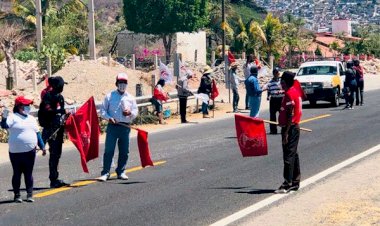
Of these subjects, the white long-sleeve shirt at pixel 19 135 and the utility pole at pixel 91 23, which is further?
the utility pole at pixel 91 23

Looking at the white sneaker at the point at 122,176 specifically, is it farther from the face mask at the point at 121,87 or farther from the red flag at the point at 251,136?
the red flag at the point at 251,136

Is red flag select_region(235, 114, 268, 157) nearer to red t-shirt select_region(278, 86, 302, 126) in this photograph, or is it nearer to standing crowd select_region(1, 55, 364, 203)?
standing crowd select_region(1, 55, 364, 203)

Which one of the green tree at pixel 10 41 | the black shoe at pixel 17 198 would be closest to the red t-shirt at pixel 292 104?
the black shoe at pixel 17 198

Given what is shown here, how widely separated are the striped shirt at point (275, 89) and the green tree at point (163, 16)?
4659cm

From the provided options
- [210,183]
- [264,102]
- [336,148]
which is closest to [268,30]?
[264,102]

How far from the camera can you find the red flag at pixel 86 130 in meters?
13.8

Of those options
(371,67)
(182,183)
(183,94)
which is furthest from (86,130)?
(371,67)

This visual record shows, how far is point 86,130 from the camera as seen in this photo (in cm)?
1403

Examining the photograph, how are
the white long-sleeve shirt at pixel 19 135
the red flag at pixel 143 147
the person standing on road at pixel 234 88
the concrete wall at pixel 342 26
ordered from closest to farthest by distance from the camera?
the white long-sleeve shirt at pixel 19 135 < the red flag at pixel 143 147 < the person standing on road at pixel 234 88 < the concrete wall at pixel 342 26

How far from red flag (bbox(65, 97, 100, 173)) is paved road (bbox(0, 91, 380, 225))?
24.7 inches

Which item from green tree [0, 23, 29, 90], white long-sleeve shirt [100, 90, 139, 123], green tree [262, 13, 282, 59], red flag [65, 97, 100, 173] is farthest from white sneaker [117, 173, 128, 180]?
green tree [262, 13, 282, 59]

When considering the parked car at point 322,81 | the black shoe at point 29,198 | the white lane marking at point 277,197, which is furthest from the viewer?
the parked car at point 322,81

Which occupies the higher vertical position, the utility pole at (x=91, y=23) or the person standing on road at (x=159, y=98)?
the utility pole at (x=91, y=23)

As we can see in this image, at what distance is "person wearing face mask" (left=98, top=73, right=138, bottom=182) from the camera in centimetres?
1365
